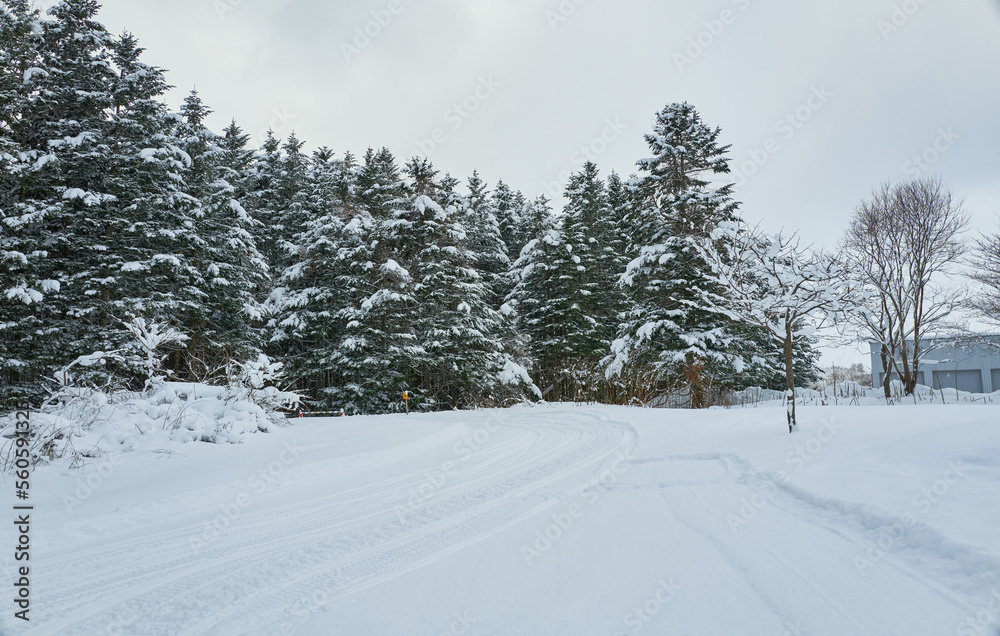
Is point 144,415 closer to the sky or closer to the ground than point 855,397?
closer to the ground

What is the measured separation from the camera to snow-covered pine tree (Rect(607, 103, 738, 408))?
17.4 meters

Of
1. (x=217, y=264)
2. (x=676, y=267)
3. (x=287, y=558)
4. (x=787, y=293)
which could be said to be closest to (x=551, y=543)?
(x=287, y=558)

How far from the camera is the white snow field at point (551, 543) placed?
256 cm

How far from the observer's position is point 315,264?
22.9 meters

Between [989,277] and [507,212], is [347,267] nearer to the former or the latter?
[507,212]

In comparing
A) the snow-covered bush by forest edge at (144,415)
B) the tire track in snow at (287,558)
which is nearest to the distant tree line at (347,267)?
the snow-covered bush by forest edge at (144,415)

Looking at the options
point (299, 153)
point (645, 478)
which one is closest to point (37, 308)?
point (645, 478)

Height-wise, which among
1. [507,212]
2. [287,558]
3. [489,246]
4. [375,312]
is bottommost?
[287,558]

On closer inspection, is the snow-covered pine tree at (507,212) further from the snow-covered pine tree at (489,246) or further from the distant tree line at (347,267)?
the distant tree line at (347,267)

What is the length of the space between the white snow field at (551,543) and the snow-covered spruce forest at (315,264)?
461cm

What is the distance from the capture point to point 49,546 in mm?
3848

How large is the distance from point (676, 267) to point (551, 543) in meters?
15.9

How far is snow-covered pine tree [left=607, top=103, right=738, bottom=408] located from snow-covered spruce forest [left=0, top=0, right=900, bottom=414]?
79 millimetres

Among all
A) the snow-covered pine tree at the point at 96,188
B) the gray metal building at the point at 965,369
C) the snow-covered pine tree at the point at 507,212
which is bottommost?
the gray metal building at the point at 965,369
